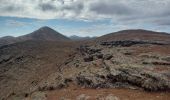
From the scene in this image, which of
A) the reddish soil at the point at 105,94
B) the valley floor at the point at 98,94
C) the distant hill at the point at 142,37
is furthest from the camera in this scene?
the distant hill at the point at 142,37

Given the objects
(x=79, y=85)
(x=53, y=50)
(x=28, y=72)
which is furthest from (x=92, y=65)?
(x=53, y=50)

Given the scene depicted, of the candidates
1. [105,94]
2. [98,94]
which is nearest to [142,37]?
[98,94]

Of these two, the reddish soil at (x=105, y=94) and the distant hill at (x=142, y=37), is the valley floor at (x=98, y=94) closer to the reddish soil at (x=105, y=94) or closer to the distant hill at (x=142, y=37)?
the reddish soil at (x=105, y=94)

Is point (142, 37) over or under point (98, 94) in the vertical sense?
over

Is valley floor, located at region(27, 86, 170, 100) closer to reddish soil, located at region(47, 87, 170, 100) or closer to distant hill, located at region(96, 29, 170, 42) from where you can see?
reddish soil, located at region(47, 87, 170, 100)

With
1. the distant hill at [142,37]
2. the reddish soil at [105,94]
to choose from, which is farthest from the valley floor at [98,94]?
the distant hill at [142,37]

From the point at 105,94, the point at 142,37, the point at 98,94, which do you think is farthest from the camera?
the point at 142,37

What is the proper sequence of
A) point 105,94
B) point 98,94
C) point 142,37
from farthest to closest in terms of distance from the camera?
point 142,37
point 98,94
point 105,94

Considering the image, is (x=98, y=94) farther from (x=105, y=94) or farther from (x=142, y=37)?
(x=142, y=37)

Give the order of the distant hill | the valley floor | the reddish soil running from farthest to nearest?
the distant hill → the valley floor → the reddish soil

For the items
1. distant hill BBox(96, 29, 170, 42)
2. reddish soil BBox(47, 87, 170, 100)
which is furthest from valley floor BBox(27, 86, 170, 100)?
distant hill BBox(96, 29, 170, 42)

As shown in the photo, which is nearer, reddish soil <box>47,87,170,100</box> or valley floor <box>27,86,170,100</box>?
reddish soil <box>47,87,170,100</box>

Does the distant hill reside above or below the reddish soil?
above

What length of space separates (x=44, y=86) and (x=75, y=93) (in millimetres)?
9203
